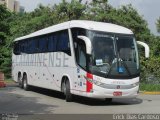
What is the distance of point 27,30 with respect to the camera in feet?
139

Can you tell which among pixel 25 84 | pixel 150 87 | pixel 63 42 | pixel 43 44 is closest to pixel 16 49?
pixel 25 84

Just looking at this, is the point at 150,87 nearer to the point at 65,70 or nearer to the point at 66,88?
the point at 65,70

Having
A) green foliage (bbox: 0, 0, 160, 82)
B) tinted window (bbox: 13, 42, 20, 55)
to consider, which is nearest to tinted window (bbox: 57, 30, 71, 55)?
tinted window (bbox: 13, 42, 20, 55)

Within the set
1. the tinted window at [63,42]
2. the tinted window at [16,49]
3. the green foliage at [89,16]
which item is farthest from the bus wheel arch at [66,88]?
the green foliage at [89,16]

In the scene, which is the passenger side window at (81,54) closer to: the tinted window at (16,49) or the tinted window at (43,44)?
→ the tinted window at (43,44)

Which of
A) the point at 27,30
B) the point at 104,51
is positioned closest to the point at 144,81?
the point at 104,51

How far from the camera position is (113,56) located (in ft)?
57.3

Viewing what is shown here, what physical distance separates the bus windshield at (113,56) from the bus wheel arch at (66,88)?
2.21 metres

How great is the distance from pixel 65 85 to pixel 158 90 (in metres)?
9.23

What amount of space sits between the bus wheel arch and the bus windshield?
2.21 metres

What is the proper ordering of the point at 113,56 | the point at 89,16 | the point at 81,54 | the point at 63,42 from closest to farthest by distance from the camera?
the point at 113,56
the point at 81,54
the point at 63,42
the point at 89,16

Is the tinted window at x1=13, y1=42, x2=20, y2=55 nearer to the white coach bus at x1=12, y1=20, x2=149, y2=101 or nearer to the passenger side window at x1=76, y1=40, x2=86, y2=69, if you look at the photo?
the white coach bus at x1=12, y1=20, x2=149, y2=101

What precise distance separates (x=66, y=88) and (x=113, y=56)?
113 inches

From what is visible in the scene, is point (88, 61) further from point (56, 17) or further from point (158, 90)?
point (56, 17)
